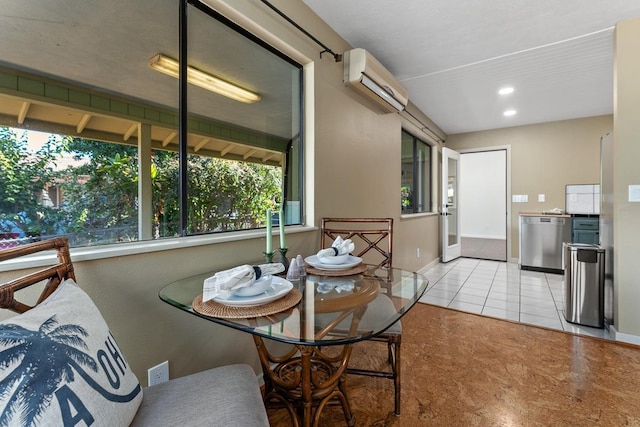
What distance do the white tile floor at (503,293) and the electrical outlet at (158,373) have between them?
262 centimetres

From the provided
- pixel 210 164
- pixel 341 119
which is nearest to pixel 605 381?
pixel 341 119

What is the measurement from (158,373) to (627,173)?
3347mm

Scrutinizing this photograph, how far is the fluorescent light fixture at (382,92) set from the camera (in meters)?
2.46

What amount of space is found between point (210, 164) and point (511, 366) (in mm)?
2296

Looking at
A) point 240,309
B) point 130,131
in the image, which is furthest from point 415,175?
point 240,309

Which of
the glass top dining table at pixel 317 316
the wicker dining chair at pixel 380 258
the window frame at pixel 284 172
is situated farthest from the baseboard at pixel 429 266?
the glass top dining table at pixel 317 316

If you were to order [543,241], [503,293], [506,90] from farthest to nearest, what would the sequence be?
[543,241]
[506,90]
[503,293]

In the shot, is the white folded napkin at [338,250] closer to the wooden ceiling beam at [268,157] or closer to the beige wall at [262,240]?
the beige wall at [262,240]

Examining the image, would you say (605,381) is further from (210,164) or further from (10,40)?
(10,40)

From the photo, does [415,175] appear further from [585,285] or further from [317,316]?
[317,316]

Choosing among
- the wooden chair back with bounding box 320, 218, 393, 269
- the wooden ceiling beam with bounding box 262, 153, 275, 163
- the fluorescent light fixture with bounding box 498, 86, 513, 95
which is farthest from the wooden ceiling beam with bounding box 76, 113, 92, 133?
the fluorescent light fixture with bounding box 498, 86, 513, 95

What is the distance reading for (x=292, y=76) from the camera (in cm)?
215

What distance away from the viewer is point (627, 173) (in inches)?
85.6

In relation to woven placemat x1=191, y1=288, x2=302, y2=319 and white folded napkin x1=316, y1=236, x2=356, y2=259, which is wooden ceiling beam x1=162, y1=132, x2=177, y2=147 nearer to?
woven placemat x1=191, y1=288, x2=302, y2=319
